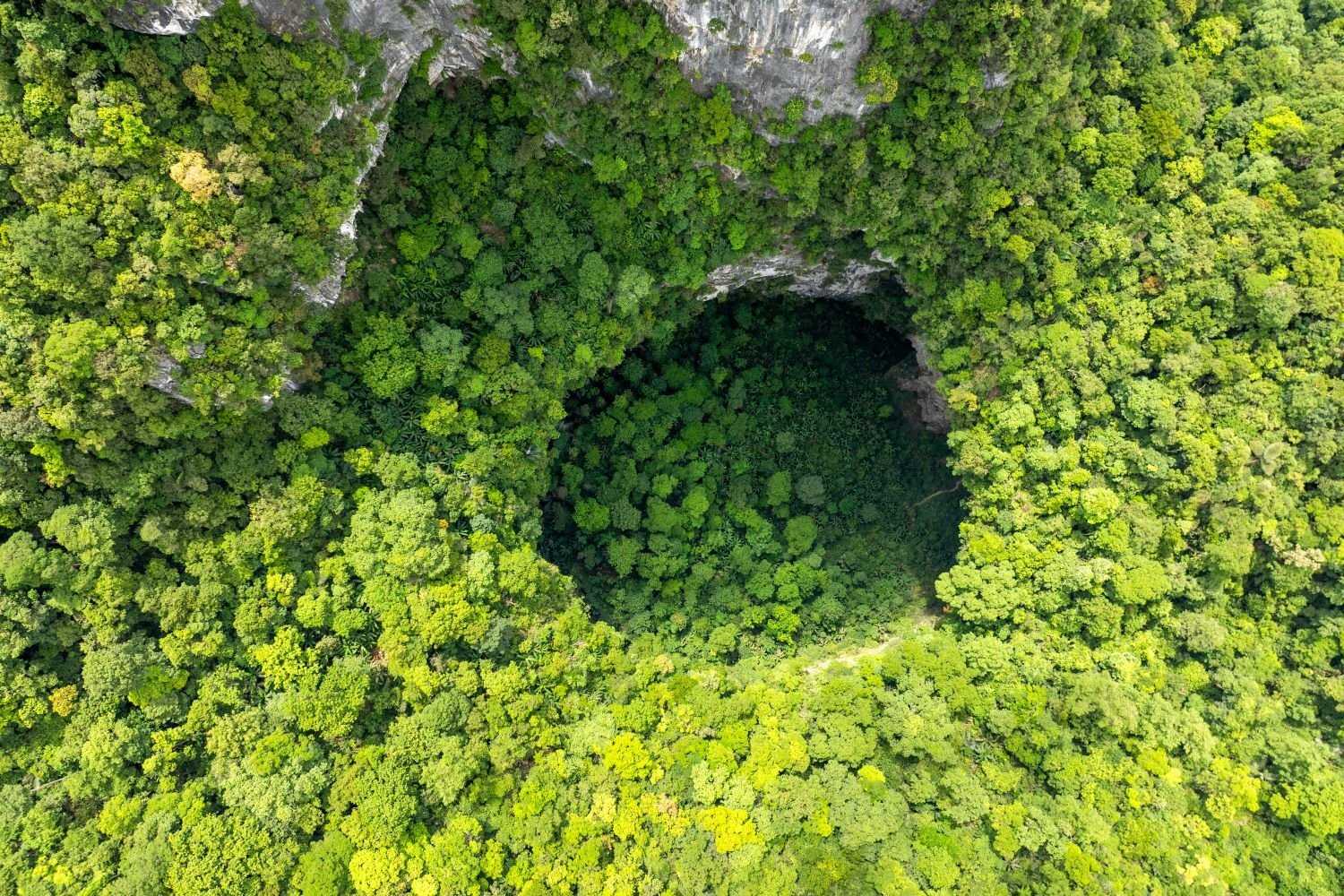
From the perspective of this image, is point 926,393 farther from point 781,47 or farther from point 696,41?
point 696,41

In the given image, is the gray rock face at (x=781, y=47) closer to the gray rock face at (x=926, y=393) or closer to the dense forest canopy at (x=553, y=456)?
the dense forest canopy at (x=553, y=456)

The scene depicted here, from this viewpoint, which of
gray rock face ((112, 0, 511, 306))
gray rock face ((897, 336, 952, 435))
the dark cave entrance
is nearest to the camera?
gray rock face ((112, 0, 511, 306))

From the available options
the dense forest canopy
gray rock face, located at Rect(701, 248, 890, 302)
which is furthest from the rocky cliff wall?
gray rock face, located at Rect(701, 248, 890, 302)

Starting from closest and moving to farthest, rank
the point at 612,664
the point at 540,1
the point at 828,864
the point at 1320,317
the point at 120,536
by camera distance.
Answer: the point at 540,1 → the point at 120,536 → the point at 828,864 → the point at 1320,317 → the point at 612,664

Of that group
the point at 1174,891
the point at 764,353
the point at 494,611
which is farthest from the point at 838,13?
the point at 1174,891

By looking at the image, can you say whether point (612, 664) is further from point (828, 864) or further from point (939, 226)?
point (939, 226)

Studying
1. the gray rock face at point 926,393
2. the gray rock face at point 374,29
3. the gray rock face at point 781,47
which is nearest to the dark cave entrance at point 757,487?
the gray rock face at point 926,393

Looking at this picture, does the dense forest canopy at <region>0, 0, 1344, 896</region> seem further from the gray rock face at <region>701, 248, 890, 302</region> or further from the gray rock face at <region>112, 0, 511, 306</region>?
the gray rock face at <region>701, 248, 890, 302</region>
